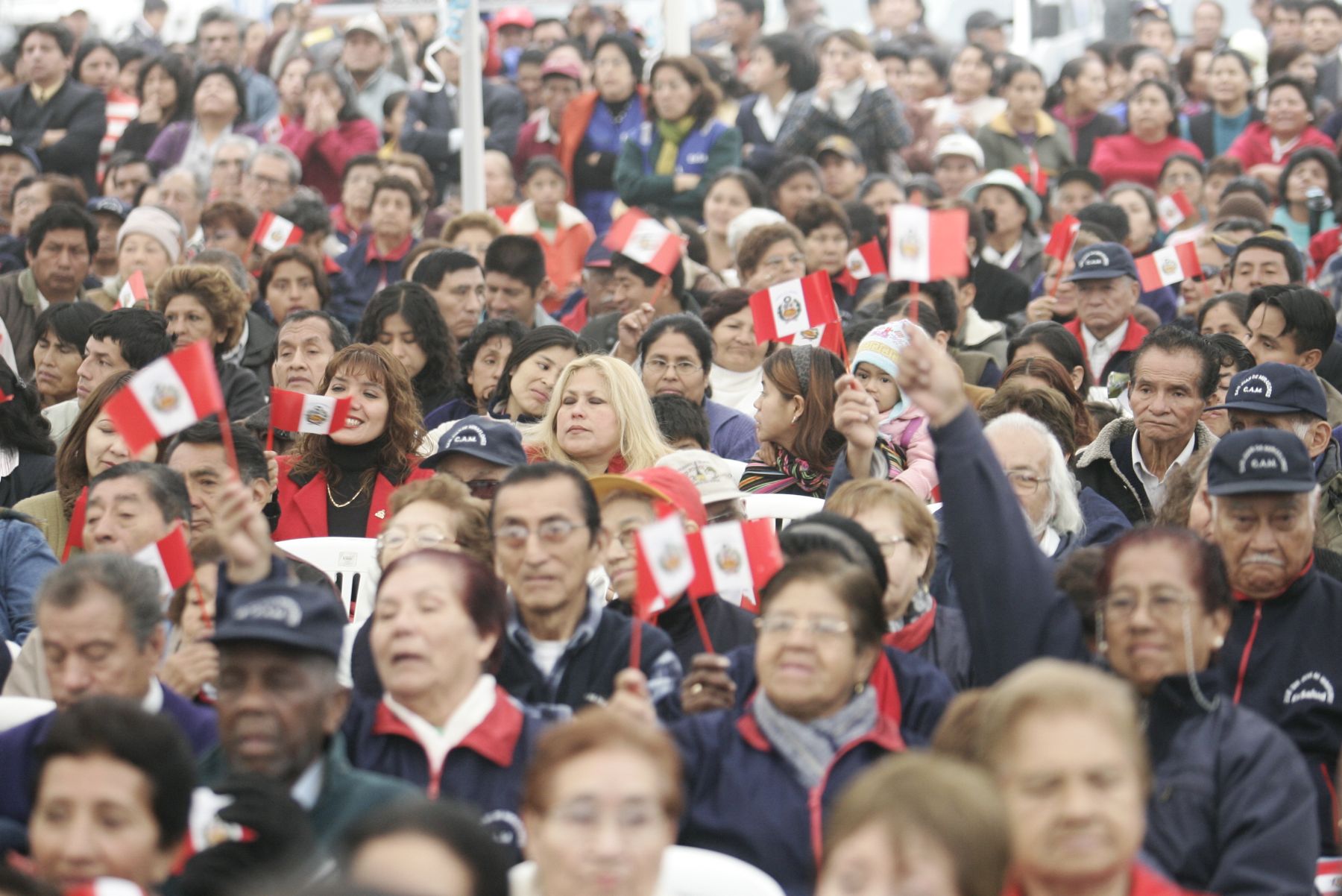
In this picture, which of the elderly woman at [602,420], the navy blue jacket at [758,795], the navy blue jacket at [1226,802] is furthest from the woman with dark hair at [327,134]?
the navy blue jacket at [1226,802]

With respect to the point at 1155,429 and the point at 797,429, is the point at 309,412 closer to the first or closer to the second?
the point at 797,429

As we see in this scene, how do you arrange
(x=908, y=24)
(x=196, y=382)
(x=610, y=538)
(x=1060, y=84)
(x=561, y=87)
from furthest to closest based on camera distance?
1. (x=908, y=24)
2. (x=1060, y=84)
3. (x=561, y=87)
4. (x=610, y=538)
5. (x=196, y=382)

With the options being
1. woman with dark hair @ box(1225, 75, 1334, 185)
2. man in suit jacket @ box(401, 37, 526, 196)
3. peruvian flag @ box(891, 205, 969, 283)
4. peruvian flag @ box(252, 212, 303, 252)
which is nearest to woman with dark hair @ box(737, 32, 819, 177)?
man in suit jacket @ box(401, 37, 526, 196)

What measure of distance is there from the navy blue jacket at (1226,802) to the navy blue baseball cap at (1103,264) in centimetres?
489

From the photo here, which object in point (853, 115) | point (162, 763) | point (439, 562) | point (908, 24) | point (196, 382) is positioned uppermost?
point (908, 24)

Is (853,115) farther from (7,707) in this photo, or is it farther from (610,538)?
(7,707)

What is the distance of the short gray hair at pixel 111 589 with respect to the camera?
4371mm

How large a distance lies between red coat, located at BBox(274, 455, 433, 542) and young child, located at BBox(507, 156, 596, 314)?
4.29 meters

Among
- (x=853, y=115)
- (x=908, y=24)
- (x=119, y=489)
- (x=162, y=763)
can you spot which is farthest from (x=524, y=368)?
(x=908, y=24)

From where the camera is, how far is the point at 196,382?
15.5 ft

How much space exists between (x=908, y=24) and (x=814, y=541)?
1303 cm

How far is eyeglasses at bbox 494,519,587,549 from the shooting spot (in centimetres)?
480

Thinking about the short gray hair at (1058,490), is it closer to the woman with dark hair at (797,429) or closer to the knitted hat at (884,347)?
the woman with dark hair at (797,429)

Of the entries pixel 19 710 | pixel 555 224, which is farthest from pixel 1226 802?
pixel 555 224
